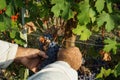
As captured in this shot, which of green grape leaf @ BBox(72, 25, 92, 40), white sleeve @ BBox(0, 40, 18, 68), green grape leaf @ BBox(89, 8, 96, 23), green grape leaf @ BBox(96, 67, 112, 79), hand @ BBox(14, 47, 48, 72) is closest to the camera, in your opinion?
white sleeve @ BBox(0, 40, 18, 68)

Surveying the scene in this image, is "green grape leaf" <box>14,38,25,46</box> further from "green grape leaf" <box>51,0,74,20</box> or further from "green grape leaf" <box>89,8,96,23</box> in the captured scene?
"green grape leaf" <box>89,8,96,23</box>

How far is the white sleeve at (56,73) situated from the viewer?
140 centimetres

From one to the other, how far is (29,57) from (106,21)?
4.28ft

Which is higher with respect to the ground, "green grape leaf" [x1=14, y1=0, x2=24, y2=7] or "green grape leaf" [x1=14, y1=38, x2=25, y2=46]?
"green grape leaf" [x1=14, y1=0, x2=24, y2=7]

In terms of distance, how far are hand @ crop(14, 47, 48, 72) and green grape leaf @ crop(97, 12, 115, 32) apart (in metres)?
1.21

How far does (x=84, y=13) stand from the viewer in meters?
3.18

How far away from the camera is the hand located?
6.82ft

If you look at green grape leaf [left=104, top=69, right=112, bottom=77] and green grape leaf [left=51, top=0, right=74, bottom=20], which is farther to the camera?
green grape leaf [left=104, top=69, right=112, bottom=77]

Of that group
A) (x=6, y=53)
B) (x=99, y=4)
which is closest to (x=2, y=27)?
(x=99, y=4)

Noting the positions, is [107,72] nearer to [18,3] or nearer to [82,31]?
[82,31]

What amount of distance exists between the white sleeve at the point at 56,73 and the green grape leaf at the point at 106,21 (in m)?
1.71

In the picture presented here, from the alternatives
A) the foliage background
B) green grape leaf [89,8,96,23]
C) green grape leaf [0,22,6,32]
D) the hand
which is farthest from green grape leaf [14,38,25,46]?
the hand

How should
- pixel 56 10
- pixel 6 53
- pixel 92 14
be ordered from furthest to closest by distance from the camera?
pixel 92 14 < pixel 56 10 < pixel 6 53

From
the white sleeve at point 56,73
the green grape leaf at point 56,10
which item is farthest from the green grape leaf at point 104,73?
the white sleeve at point 56,73
